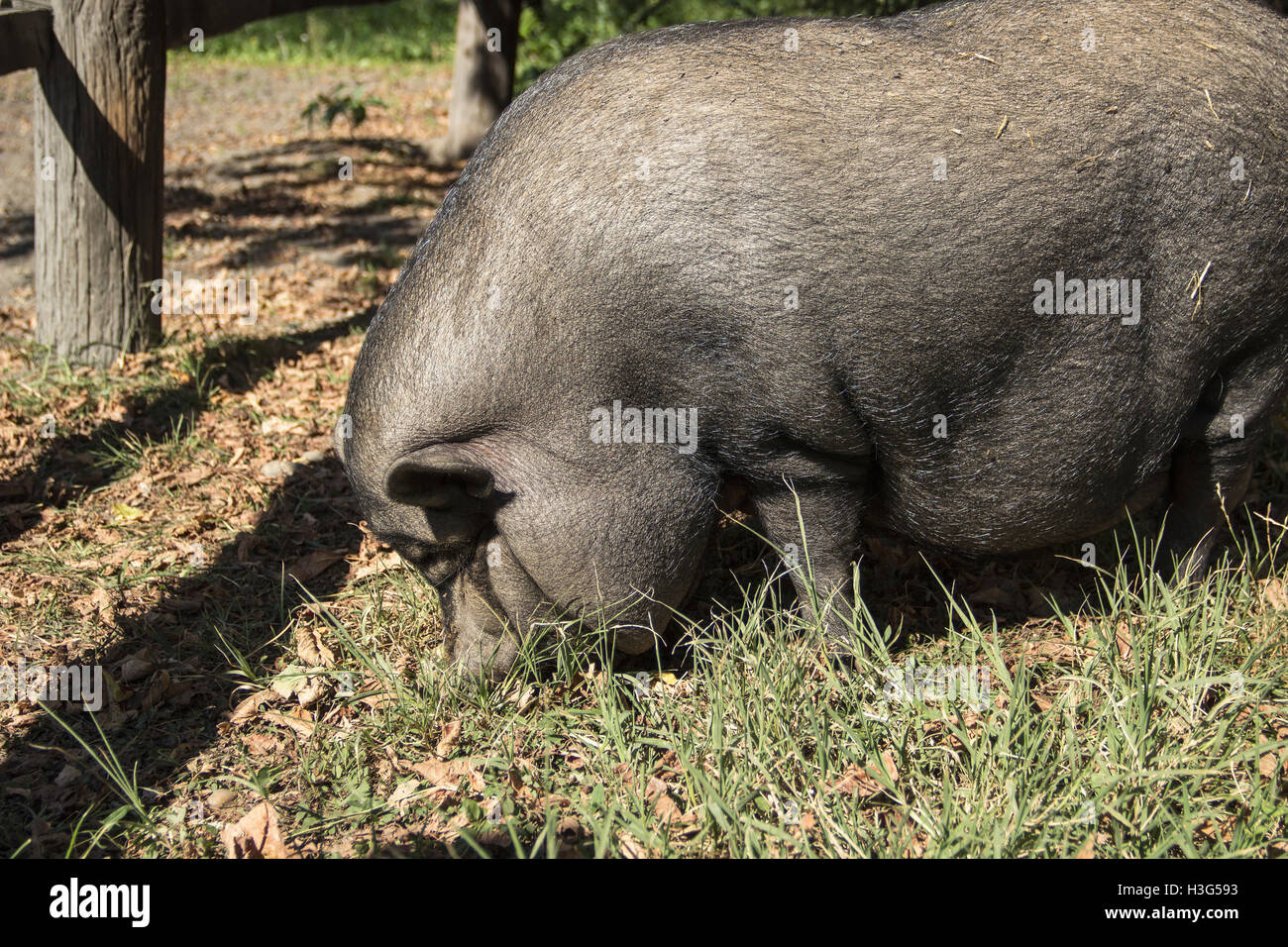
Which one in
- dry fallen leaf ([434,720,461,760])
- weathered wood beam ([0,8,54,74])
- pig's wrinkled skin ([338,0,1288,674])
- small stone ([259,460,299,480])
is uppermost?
weathered wood beam ([0,8,54,74])

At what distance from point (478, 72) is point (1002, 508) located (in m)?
7.70

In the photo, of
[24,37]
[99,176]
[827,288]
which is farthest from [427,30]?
[827,288]

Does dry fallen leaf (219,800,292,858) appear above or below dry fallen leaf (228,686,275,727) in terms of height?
below

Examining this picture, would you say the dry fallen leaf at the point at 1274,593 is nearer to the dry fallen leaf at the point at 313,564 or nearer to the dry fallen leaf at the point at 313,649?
the dry fallen leaf at the point at 313,649

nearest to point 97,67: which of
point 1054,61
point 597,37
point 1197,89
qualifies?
point 1054,61

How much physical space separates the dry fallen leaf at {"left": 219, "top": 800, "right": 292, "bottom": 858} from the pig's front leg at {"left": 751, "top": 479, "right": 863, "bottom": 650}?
1.75 m

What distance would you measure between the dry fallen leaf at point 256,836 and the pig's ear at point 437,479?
1.05 m

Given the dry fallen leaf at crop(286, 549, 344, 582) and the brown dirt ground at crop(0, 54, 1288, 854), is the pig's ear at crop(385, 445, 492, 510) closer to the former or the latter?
the brown dirt ground at crop(0, 54, 1288, 854)

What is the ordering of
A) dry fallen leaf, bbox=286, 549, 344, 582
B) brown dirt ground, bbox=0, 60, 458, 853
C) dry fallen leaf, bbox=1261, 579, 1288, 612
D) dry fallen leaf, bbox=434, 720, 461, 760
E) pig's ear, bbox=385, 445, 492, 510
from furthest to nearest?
dry fallen leaf, bbox=286, 549, 344, 582 → brown dirt ground, bbox=0, 60, 458, 853 → dry fallen leaf, bbox=1261, 579, 1288, 612 → dry fallen leaf, bbox=434, 720, 461, 760 → pig's ear, bbox=385, 445, 492, 510

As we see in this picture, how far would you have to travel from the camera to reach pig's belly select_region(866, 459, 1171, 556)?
344 cm

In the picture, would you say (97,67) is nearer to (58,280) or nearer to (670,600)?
(58,280)

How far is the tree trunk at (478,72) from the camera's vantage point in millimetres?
9203

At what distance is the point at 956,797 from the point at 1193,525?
1.50 meters

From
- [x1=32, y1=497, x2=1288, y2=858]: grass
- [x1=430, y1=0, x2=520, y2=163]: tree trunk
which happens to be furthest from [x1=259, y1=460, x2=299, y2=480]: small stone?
[x1=430, y1=0, x2=520, y2=163]: tree trunk
